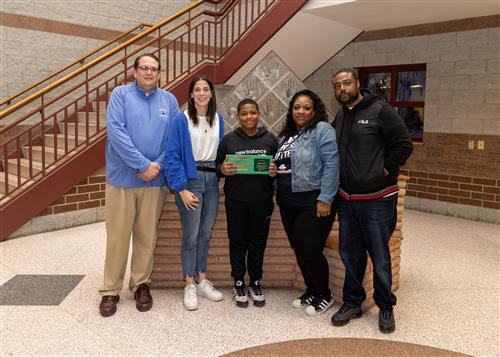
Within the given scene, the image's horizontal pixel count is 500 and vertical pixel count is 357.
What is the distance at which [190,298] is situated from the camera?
112 inches

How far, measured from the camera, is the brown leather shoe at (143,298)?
2803 mm

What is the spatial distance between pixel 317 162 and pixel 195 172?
0.76 meters

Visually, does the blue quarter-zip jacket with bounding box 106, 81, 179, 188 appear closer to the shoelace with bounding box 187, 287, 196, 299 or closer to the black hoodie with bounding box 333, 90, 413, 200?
the shoelace with bounding box 187, 287, 196, 299

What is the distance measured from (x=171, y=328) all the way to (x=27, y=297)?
1214mm

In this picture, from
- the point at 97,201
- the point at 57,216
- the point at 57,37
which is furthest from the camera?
the point at 57,37

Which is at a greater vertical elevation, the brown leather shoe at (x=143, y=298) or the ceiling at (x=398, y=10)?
the ceiling at (x=398, y=10)

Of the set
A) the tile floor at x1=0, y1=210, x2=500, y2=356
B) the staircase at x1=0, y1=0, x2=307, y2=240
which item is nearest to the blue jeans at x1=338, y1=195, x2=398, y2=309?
the tile floor at x1=0, y1=210, x2=500, y2=356

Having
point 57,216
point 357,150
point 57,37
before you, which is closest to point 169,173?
point 357,150

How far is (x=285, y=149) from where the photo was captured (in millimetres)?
2633

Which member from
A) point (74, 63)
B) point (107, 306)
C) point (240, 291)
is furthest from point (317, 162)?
point (74, 63)

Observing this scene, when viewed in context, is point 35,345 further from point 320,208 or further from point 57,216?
point 57,216

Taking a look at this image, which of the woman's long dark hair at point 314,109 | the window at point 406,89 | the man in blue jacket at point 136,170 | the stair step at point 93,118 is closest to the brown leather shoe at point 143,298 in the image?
the man in blue jacket at point 136,170

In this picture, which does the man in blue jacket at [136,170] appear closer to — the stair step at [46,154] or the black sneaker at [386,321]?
the black sneaker at [386,321]

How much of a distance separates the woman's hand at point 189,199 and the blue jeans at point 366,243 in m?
0.90
